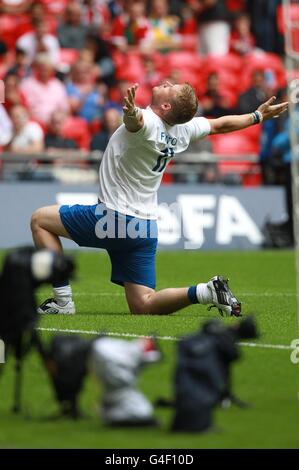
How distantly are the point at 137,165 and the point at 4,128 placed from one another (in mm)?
10119

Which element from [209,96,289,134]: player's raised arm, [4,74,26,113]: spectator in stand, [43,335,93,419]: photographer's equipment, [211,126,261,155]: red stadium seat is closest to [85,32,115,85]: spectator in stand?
[211,126,261,155]: red stadium seat

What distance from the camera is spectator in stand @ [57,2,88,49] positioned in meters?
23.9

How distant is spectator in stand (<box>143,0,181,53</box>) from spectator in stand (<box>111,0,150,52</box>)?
0.32 metres

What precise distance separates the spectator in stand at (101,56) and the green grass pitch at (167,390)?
1067 centimetres

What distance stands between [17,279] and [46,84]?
50.8 feet

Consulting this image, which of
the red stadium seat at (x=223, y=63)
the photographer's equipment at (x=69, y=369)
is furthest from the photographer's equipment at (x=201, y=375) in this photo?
the red stadium seat at (x=223, y=63)

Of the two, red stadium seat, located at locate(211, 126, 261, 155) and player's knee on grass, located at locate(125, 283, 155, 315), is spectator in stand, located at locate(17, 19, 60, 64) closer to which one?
red stadium seat, located at locate(211, 126, 261, 155)

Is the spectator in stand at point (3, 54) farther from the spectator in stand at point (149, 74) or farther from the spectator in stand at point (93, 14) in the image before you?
the spectator in stand at point (149, 74)

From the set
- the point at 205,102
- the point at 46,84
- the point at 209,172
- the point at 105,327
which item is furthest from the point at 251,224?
the point at 105,327

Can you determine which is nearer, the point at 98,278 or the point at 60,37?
the point at 98,278

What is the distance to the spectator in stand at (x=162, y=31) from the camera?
1003 inches

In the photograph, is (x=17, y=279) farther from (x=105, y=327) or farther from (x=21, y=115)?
(x=21, y=115)

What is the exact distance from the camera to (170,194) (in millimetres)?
20391

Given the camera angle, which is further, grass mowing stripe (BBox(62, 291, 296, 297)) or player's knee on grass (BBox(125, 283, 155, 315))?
grass mowing stripe (BBox(62, 291, 296, 297))
